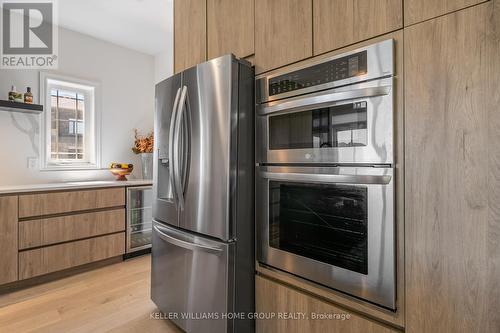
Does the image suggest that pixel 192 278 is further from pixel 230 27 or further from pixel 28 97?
pixel 28 97

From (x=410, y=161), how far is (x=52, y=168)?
3670 millimetres

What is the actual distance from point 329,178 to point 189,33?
5.14 ft

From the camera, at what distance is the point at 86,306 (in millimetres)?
2205

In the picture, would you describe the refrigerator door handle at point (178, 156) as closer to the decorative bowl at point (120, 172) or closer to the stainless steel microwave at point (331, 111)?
the stainless steel microwave at point (331, 111)

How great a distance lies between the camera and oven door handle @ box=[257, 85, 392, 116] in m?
1.08

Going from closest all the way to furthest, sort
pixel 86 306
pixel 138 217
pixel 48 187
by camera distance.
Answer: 1. pixel 86 306
2. pixel 48 187
3. pixel 138 217

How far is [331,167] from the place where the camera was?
1218 millimetres

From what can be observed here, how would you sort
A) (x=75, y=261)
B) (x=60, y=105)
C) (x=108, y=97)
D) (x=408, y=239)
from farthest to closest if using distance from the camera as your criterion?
1. (x=108, y=97)
2. (x=60, y=105)
3. (x=75, y=261)
4. (x=408, y=239)

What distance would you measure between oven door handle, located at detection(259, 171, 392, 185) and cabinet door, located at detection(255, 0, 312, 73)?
59 centimetres

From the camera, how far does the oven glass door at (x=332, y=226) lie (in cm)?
107

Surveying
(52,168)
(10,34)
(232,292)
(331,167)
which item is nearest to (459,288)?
(331,167)

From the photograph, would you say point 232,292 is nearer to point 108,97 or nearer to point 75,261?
point 75,261

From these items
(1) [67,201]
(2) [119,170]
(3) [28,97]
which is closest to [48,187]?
(1) [67,201]

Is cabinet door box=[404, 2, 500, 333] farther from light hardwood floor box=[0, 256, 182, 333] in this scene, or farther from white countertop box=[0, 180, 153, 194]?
white countertop box=[0, 180, 153, 194]
